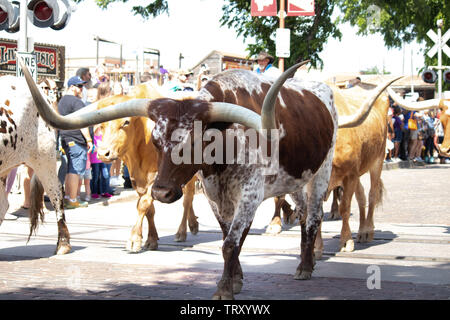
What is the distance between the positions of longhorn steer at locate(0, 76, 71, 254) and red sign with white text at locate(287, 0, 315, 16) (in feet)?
31.0

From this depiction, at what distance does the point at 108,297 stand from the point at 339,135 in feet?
12.9

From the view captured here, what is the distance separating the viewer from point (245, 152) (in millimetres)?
5742

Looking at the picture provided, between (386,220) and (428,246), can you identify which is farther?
(386,220)

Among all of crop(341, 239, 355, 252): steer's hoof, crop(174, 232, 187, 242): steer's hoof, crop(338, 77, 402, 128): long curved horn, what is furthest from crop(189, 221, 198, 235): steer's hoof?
crop(338, 77, 402, 128): long curved horn

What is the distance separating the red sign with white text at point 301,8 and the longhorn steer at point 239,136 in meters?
9.51

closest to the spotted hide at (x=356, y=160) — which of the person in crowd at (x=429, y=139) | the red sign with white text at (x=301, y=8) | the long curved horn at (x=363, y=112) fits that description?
the long curved horn at (x=363, y=112)

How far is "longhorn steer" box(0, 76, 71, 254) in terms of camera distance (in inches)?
294

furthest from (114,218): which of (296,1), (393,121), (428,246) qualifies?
(393,121)

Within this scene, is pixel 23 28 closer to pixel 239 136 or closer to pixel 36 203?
pixel 36 203

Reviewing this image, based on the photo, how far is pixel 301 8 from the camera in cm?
1616

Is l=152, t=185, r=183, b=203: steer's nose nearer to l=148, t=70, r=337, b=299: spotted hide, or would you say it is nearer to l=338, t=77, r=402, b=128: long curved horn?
l=148, t=70, r=337, b=299: spotted hide

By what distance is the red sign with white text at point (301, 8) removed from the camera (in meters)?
16.0

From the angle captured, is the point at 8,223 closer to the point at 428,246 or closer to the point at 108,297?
the point at 108,297

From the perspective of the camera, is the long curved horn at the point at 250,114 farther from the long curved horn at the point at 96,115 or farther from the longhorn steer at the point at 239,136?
the long curved horn at the point at 96,115
